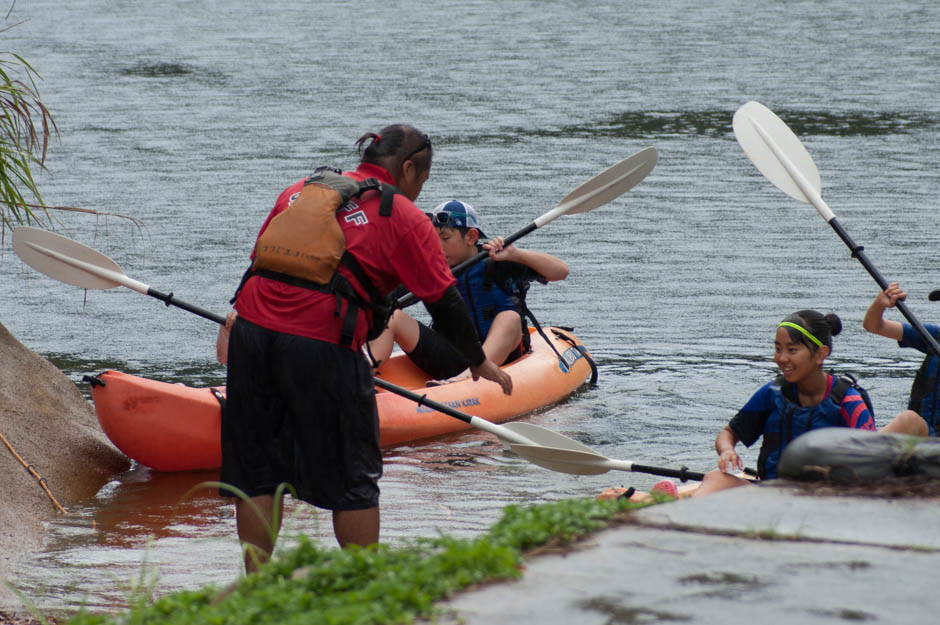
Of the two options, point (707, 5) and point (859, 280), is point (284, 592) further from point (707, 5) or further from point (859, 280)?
point (707, 5)

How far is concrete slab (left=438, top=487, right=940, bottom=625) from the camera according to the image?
7.39 ft

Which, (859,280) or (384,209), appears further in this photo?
(859,280)

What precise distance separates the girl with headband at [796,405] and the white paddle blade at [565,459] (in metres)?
0.49

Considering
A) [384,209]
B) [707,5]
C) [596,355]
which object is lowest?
[596,355]

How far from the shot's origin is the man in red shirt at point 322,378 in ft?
11.4

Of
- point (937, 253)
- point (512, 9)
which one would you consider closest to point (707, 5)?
point (512, 9)

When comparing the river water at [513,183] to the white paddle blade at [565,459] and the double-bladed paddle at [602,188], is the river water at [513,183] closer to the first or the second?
the white paddle blade at [565,459]

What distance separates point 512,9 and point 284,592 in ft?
91.7

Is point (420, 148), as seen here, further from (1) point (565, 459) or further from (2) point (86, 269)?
(2) point (86, 269)

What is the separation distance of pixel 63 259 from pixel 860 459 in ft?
11.5

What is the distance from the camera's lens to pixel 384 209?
11.4ft

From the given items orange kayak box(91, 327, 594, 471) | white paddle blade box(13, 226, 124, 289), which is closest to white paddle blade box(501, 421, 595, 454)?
orange kayak box(91, 327, 594, 471)

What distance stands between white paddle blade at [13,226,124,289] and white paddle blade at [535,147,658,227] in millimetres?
1868

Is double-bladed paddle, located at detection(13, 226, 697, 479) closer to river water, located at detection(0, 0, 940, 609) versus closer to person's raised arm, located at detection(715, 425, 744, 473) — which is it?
river water, located at detection(0, 0, 940, 609)
